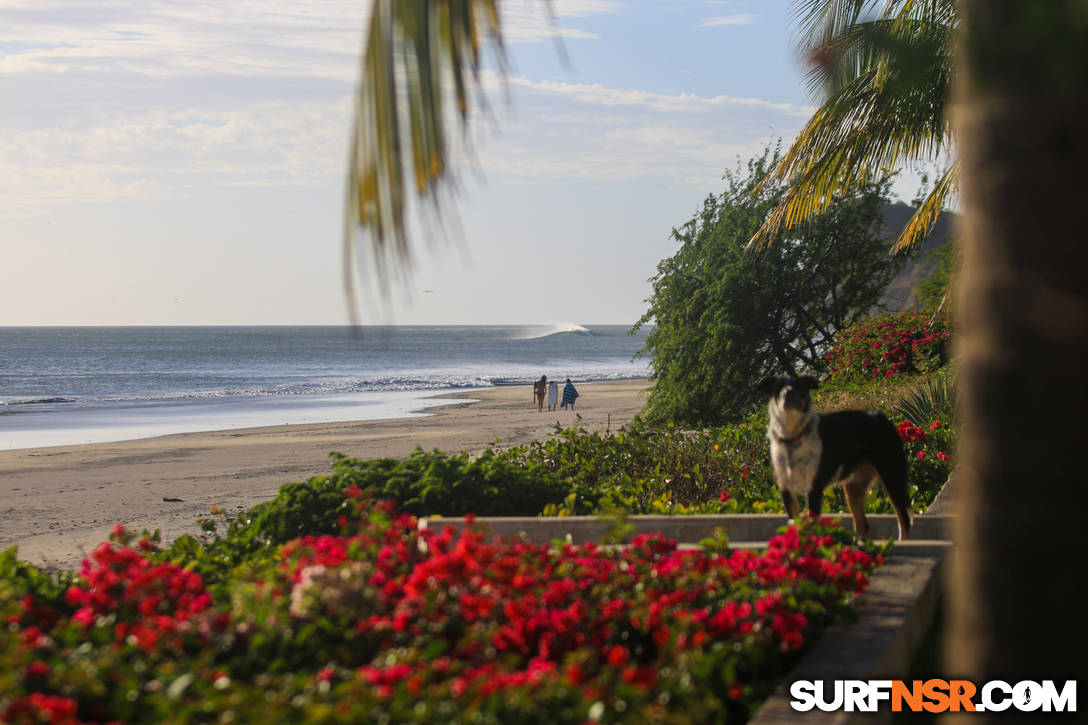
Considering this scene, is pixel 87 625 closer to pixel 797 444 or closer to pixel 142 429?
pixel 797 444

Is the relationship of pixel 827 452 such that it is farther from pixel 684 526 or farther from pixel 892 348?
pixel 892 348

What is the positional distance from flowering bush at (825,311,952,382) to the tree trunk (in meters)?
13.6

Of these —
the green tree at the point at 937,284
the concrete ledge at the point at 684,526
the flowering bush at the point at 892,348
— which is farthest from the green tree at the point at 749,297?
the concrete ledge at the point at 684,526

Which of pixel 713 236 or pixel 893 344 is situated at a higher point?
pixel 713 236

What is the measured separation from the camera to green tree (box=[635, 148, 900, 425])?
2055cm

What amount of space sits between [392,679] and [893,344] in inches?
579

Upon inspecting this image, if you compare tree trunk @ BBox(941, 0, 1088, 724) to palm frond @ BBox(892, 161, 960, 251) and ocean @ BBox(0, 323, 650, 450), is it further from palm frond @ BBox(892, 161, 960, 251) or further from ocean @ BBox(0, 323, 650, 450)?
palm frond @ BBox(892, 161, 960, 251)

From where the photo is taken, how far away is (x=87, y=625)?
149 inches

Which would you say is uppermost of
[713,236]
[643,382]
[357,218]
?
[713,236]

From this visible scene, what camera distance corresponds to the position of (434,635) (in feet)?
11.6

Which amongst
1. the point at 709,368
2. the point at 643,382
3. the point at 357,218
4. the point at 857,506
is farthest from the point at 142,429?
the point at 643,382

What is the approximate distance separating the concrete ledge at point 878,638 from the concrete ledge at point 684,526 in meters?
1.19

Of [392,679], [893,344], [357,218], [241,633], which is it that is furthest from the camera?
[893,344]

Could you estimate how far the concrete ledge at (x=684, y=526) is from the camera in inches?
244
